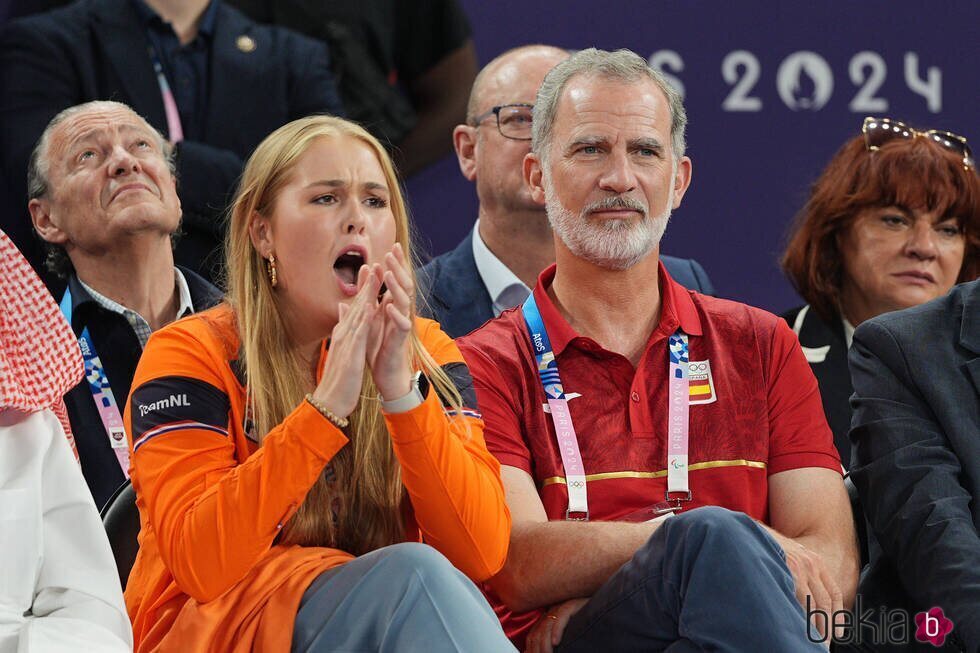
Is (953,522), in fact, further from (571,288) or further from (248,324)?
(248,324)

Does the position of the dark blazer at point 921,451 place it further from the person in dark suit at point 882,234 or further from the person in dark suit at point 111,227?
the person in dark suit at point 111,227

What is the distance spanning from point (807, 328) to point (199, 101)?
1.87 m

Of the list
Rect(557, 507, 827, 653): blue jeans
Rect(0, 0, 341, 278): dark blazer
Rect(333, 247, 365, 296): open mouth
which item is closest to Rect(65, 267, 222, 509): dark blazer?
Rect(0, 0, 341, 278): dark blazer

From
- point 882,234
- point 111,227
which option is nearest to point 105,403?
point 111,227

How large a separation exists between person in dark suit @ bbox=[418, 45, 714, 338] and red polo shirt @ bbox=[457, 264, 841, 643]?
A: 947 mm

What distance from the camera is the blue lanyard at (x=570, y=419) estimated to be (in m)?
2.94

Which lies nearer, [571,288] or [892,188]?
[571,288]

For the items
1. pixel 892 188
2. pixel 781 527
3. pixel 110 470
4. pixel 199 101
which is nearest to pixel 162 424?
pixel 110 470

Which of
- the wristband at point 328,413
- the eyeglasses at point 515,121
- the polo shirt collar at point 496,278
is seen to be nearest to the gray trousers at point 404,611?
the wristband at point 328,413

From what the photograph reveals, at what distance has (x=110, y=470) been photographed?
3441mm

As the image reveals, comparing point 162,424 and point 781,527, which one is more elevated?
point 162,424

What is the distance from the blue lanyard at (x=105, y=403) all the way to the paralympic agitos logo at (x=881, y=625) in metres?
1.63

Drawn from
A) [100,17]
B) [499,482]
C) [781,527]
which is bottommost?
[781,527]

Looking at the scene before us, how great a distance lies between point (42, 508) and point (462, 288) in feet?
6.04
